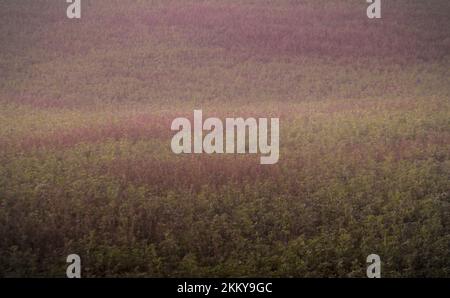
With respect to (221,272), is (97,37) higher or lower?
higher

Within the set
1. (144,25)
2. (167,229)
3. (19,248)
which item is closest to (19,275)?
(19,248)

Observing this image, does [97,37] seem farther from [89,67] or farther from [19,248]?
[19,248]

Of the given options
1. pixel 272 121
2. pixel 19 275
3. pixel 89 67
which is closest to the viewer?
pixel 19 275

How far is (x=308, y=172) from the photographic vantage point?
36.1ft

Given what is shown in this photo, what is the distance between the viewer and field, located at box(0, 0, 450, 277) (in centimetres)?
921

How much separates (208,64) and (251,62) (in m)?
1.25

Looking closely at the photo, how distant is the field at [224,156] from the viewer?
9.21 meters

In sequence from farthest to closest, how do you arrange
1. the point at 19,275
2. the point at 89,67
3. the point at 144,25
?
the point at 144,25 < the point at 89,67 < the point at 19,275

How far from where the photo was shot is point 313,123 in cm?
1345

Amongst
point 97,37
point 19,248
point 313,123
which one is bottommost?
point 19,248

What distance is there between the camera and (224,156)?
1123 cm
